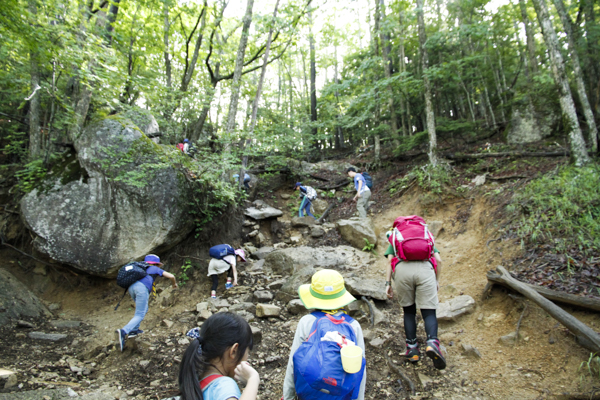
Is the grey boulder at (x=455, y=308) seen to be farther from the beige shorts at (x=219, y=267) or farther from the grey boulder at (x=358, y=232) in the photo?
the beige shorts at (x=219, y=267)

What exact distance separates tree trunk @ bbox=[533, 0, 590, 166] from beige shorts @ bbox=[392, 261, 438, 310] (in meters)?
6.09

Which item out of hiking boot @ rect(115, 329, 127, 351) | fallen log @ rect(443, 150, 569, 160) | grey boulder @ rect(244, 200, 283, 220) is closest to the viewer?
hiking boot @ rect(115, 329, 127, 351)

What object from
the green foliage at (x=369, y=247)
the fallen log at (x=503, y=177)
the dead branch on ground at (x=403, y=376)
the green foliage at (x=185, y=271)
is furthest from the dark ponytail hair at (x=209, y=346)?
the fallen log at (x=503, y=177)

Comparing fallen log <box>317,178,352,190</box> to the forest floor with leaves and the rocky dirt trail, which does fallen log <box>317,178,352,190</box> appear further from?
the rocky dirt trail

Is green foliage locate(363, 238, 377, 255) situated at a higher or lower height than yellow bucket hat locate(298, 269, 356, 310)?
lower

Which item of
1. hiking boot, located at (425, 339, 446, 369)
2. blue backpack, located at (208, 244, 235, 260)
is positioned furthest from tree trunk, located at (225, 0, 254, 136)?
hiking boot, located at (425, 339, 446, 369)

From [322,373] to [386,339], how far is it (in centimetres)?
284

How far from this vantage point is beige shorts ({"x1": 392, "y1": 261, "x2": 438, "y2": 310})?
342 centimetres

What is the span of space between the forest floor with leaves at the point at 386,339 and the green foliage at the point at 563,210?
0.33 meters

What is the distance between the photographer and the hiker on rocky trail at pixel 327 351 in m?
1.78

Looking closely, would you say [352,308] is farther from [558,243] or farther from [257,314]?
[558,243]

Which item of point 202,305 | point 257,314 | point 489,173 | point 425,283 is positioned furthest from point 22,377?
point 489,173

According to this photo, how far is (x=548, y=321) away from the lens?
364 cm

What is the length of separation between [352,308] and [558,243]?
3461 millimetres
